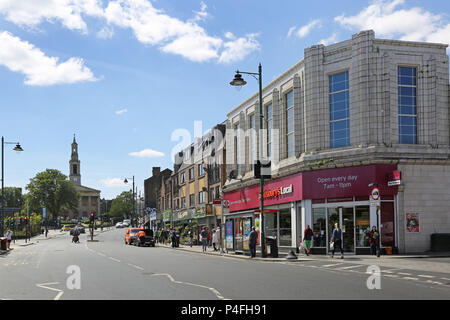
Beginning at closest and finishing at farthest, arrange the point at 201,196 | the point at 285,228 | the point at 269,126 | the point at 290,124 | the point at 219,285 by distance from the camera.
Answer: the point at 219,285
the point at 285,228
the point at 290,124
the point at 269,126
the point at 201,196

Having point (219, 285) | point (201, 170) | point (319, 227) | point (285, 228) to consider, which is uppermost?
point (201, 170)

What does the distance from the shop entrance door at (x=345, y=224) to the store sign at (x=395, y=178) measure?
2676 mm

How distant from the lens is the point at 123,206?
17888 cm

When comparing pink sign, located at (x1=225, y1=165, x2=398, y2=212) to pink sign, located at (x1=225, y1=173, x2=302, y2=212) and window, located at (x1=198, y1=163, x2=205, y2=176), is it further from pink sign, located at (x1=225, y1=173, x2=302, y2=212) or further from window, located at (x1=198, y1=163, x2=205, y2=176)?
window, located at (x1=198, y1=163, x2=205, y2=176)

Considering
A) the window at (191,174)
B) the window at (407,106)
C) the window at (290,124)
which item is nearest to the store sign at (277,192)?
the window at (290,124)

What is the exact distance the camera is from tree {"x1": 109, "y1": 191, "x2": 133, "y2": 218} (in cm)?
17812

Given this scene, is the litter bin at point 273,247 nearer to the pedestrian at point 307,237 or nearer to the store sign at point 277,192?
the pedestrian at point 307,237

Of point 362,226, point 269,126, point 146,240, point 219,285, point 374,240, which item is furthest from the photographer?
point 146,240

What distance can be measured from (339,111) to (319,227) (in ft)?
22.3

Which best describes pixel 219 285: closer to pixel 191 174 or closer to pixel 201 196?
pixel 201 196

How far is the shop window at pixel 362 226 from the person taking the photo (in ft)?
90.1

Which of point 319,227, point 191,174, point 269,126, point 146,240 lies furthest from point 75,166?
point 319,227
